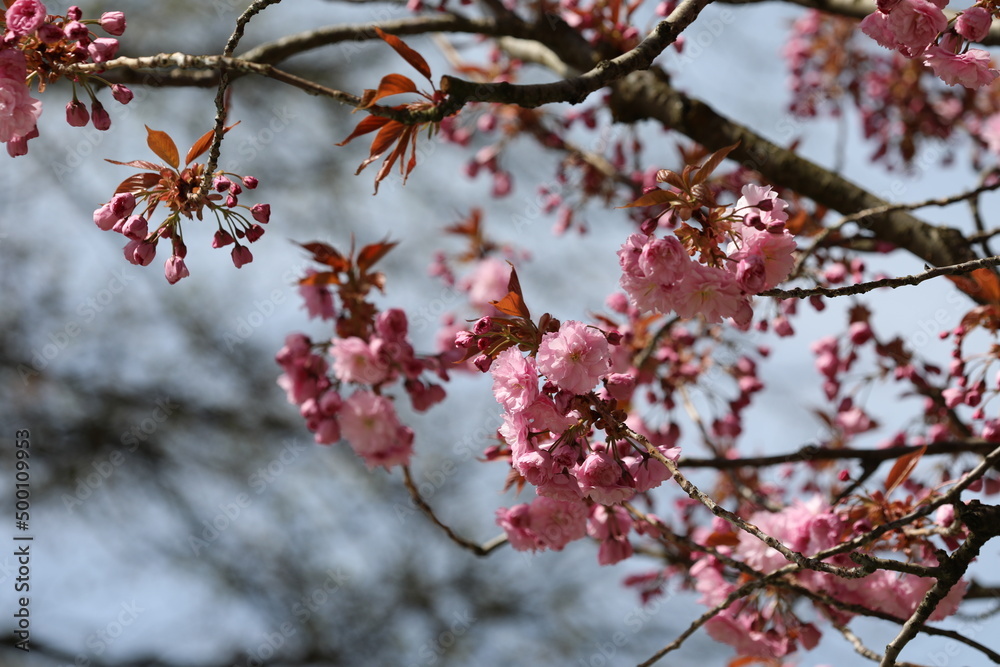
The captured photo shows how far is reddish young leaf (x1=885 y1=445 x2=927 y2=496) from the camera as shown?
1.69m

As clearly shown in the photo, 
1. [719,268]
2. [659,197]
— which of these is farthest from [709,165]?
[719,268]

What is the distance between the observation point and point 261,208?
147cm

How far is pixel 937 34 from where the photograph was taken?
1.40m

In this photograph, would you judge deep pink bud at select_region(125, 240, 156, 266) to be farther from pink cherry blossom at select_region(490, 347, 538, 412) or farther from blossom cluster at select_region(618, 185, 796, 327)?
blossom cluster at select_region(618, 185, 796, 327)

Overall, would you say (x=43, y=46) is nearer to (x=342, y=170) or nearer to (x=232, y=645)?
(x=232, y=645)

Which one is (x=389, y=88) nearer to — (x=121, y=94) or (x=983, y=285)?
(x=121, y=94)

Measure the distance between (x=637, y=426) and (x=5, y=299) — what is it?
4.74 meters

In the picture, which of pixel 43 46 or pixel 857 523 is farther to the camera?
pixel 857 523

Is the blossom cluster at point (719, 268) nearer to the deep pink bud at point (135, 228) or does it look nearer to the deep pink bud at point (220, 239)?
the deep pink bud at point (220, 239)

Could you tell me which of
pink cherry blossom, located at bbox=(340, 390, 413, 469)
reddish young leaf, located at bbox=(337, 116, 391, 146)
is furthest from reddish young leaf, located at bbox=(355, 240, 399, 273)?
reddish young leaf, located at bbox=(337, 116, 391, 146)

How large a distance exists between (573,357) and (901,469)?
0.85m

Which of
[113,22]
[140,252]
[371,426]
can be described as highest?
[113,22]

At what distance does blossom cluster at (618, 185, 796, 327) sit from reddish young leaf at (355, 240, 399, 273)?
0.89 metres

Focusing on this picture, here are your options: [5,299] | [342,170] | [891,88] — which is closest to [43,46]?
[891,88]
